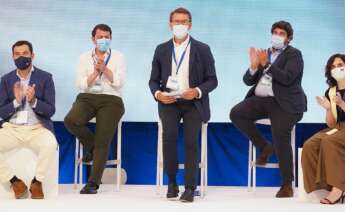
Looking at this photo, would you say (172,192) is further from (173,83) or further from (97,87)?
(97,87)

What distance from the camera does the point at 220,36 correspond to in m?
5.96

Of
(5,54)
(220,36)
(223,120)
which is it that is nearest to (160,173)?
(223,120)

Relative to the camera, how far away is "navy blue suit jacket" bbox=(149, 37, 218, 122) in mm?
4867

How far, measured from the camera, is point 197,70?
489 centimetres

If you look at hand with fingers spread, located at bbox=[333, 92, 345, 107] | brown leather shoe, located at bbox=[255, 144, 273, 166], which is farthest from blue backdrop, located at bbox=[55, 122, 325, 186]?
hand with fingers spread, located at bbox=[333, 92, 345, 107]

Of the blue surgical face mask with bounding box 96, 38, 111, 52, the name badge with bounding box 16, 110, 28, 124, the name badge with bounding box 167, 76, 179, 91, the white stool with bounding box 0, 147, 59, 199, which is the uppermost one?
the blue surgical face mask with bounding box 96, 38, 111, 52

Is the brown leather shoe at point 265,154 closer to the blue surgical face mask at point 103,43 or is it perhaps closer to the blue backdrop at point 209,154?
the blue backdrop at point 209,154

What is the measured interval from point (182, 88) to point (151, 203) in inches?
36.3

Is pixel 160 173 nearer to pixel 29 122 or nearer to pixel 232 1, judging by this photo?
pixel 29 122

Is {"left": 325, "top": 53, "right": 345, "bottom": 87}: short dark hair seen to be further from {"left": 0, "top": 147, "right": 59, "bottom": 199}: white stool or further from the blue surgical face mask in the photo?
{"left": 0, "top": 147, "right": 59, "bottom": 199}: white stool

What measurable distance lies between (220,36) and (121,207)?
2.29 meters

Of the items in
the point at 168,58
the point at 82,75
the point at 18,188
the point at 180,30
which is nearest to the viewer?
the point at 18,188

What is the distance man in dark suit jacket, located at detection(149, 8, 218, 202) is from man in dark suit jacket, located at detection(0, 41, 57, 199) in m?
0.81

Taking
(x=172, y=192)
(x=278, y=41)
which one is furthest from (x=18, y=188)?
(x=278, y=41)
